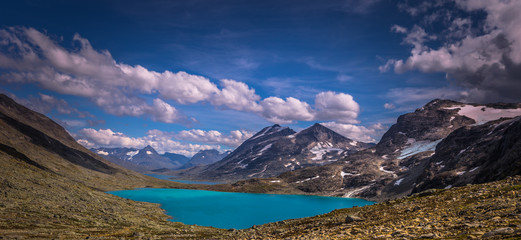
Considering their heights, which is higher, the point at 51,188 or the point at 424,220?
the point at 424,220

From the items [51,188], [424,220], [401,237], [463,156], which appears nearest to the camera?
[401,237]

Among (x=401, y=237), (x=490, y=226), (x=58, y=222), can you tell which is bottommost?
(x=58, y=222)

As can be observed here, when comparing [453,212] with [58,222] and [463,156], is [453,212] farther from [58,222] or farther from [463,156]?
[463,156]

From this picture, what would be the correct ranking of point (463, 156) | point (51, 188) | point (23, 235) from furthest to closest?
point (463, 156) < point (51, 188) < point (23, 235)

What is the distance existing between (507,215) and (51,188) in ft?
444

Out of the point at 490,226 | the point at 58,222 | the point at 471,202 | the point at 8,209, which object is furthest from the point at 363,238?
the point at 8,209

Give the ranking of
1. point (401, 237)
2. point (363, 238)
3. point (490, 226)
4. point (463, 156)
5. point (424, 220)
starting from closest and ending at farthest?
point (490, 226) < point (401, 237) < point (363, 238) < point (424, 220) < point (463, 156)

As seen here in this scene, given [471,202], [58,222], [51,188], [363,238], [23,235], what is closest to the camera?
[363,238]

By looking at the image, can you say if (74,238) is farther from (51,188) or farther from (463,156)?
(463,156)

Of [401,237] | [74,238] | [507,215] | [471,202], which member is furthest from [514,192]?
[74,238]

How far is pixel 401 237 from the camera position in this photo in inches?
813

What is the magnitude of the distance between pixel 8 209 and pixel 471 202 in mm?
96327

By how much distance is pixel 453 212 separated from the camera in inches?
1065

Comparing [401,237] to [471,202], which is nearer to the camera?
[401,237]
